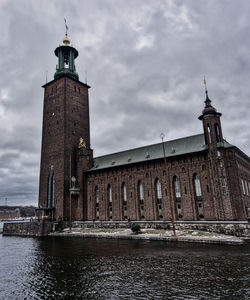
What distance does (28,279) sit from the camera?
1369 cm

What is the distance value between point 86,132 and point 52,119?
329 inches

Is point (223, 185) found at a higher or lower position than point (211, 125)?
lower

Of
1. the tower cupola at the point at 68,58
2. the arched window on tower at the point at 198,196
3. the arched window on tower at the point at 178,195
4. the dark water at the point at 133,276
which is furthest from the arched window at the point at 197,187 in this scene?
the tower cupola at the point at 68,58

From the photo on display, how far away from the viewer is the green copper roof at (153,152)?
41500mm

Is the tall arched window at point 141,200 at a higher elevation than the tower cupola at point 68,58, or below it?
below

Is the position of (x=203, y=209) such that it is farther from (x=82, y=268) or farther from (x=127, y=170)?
(x=82, y=268)

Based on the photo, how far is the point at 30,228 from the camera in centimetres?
4447

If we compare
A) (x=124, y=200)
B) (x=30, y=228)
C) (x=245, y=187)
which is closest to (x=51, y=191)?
(x=30, y=228)

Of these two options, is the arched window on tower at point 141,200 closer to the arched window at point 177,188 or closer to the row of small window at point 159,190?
the row of small window at point 159,190

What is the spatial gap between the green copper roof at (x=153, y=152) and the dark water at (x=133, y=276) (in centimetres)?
2405

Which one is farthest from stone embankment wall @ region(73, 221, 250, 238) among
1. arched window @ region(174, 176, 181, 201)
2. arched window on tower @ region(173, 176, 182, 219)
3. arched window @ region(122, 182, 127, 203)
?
arched window @ region(122, 182, 127, 203)

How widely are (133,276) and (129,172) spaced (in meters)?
34.1

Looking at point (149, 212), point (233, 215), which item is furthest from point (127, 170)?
point (233, 215)

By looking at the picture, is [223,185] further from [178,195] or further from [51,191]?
[51,191]
